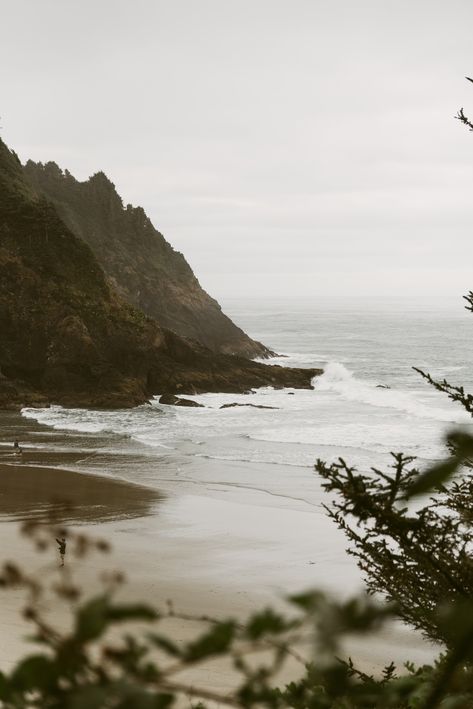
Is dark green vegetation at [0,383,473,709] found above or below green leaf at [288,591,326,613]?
below

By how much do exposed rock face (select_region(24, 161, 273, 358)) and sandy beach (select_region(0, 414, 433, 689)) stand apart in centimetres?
4205

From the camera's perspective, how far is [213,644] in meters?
0.81

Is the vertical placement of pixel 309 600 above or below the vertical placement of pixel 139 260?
below

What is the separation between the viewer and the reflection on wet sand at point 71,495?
55.6ft

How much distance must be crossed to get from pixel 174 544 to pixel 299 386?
3065 cm

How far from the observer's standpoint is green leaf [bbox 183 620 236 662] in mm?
807

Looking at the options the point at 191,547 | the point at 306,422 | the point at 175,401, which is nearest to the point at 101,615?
the point at 191,547

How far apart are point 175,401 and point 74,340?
7249 millimetres

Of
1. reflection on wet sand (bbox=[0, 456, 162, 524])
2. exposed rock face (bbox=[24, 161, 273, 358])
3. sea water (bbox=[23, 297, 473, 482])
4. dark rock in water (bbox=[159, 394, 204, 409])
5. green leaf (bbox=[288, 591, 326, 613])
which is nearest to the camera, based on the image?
green leaf (bbox=[288, 591, 326, 613])

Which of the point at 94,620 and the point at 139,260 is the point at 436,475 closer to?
the point at 94,620

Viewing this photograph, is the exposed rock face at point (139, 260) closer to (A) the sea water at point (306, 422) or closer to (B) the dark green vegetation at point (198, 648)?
(A) the sea water at point (306, 422)

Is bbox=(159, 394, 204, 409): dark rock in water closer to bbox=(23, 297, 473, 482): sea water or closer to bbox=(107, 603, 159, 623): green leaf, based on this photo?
bbox=(23, 297, 473, 482): sea water

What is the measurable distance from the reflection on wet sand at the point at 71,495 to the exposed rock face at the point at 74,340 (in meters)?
14.8

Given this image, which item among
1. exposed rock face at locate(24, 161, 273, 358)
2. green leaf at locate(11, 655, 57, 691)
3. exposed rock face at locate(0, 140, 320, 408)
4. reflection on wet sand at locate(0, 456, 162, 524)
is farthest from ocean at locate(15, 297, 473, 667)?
exposed rock face at locate(24, 161, 273, 358)
